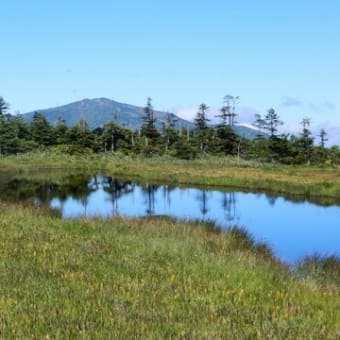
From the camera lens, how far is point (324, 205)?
41281 mm

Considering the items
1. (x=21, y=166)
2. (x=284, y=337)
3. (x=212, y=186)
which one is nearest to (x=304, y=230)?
(x=284, y=337)

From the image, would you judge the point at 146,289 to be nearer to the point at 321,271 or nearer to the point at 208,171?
the point at 321,271

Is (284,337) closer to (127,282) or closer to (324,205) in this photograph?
(127,282)

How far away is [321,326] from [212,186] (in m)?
49.5

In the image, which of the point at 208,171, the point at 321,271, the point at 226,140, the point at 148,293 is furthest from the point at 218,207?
the point at 226,140

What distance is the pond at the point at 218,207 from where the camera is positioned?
2539 cm

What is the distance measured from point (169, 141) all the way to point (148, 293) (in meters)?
97.9

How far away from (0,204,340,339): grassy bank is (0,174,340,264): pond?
899 cm

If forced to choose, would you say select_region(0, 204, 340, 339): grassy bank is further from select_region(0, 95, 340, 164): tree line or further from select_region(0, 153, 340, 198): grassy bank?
select_region(0, 95, 340, 164): tree line

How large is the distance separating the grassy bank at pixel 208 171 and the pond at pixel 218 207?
4612 mm

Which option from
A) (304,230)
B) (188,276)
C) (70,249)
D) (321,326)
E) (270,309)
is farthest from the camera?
(304,230)

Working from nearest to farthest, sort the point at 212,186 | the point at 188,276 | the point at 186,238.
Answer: the point at 188,276 → the point at 186,238 → the point at 212,186

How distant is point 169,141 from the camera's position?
10619 centimetres

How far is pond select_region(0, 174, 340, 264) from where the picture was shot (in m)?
25.4
